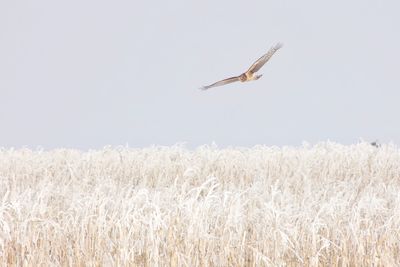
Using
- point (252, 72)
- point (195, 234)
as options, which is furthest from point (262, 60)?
point (195, 234)

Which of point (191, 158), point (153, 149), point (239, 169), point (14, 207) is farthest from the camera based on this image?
point (153, 149)

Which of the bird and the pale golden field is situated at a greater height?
the bird

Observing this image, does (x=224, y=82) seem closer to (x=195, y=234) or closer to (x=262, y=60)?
(x=262, y=60)

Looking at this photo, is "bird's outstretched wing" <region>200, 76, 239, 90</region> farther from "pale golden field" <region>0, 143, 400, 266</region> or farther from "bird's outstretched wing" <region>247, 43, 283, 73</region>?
"pale golden field" <region>0, 143, 400, 266</region>

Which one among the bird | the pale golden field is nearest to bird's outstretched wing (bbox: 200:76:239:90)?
the bird

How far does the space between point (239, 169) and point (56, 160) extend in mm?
3342

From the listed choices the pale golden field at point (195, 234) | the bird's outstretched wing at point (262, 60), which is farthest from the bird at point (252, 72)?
the pale golden field at point (195, 234)

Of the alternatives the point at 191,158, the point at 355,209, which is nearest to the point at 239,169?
the point at 191,158

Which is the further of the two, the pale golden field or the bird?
the bird

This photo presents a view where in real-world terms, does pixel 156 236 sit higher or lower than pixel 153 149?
lower

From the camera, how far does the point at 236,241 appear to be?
5.24m

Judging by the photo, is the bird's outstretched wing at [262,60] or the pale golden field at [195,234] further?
the bird's outstretched wing at [262,60]

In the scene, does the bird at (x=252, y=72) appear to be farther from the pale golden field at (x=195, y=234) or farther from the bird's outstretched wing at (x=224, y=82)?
the pale golden field at (x=195, y=234)

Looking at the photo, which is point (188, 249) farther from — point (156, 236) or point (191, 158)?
point (191, 158)
